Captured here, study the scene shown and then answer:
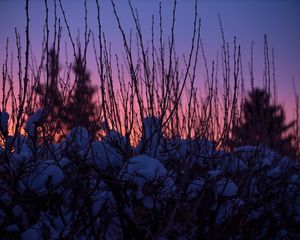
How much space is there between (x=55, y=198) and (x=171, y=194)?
78 centimetres

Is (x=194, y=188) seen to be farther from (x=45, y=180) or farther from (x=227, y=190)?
(x=45, y=180)

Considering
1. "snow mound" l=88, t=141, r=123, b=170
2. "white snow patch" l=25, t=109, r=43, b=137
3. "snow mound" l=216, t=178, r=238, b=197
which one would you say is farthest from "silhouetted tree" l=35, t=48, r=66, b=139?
"snow mound" l=216, t=178, r=238, b=197

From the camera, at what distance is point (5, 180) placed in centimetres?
252

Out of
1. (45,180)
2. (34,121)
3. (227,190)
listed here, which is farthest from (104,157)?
(227,190)

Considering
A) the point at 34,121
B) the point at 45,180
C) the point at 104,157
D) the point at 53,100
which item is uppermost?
the point at 53,100

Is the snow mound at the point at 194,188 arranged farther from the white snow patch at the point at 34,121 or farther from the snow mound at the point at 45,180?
the white snow patch at the point at 34,121

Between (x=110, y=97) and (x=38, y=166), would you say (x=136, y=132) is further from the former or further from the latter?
(x=38, y=166)

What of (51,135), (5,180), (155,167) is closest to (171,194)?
(155,167)

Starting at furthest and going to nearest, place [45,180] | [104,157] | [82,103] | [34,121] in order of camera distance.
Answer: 1. [82,103]
2. [34,121]
3. [104,157]
4. [45,180]

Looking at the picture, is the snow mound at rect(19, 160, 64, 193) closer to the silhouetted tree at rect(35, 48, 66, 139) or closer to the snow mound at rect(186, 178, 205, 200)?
the silhouetted tree at rect(35, 48, 66, 139)

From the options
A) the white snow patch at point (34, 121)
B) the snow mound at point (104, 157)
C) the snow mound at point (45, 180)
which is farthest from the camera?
the white snow patch at point (34, 121)

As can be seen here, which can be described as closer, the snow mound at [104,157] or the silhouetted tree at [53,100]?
the snow mound at [104,157]

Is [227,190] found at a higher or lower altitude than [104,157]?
lower

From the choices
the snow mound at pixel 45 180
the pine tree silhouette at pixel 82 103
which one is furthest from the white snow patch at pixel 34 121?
the snow mound at pixel 45 180
